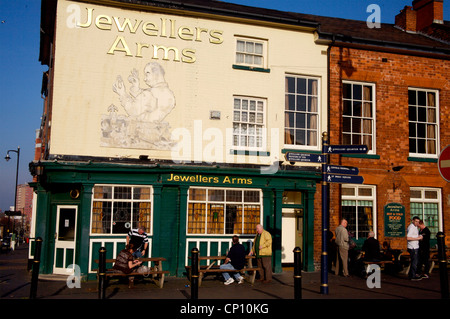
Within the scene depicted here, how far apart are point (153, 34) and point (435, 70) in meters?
10.4

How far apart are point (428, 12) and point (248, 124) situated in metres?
10.3

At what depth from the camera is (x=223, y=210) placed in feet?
48.7

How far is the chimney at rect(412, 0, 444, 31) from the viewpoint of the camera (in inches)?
757

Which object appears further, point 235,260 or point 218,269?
point 235,260

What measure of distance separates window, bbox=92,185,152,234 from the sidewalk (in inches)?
67.6

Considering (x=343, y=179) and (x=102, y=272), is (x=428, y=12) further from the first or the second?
(x=102, y=272)

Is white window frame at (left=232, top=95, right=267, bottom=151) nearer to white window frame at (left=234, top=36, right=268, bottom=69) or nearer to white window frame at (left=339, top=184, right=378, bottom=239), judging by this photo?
white window frame at (left=234, top=36, right=268, bottom=69)

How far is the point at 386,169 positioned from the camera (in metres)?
16.0

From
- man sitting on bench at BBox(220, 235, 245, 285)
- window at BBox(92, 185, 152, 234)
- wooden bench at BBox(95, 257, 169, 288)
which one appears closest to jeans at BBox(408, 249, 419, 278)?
man sitting on bench at BBox(220, 235, 245, 285)

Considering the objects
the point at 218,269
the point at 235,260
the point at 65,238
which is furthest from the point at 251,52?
the point at 65,238
